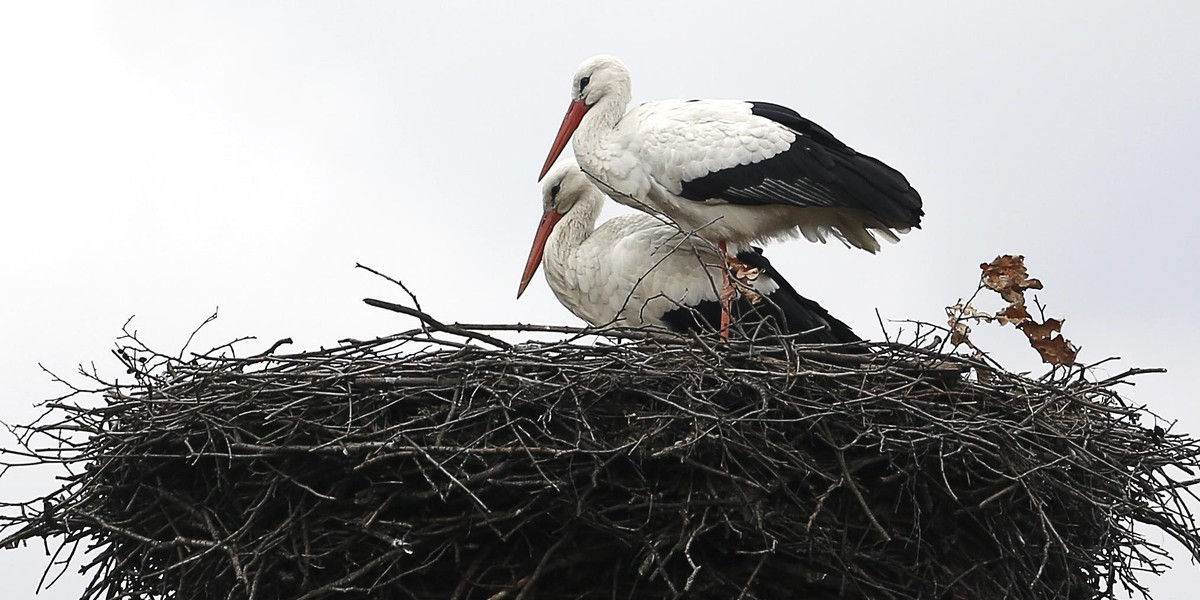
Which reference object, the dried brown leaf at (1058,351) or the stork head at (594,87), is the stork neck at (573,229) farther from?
the dried brown leaf at (1058,351)

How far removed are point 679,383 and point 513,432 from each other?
375 millimetres

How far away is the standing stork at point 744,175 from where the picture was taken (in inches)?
183

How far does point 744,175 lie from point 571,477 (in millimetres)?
1544

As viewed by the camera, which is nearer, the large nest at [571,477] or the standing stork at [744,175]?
the large nest at [571,477]

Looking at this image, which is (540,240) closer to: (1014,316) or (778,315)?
(778,315)

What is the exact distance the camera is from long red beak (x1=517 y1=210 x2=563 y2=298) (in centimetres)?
549

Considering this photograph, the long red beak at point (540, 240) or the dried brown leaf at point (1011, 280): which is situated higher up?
the long red beak at point (540, 240)

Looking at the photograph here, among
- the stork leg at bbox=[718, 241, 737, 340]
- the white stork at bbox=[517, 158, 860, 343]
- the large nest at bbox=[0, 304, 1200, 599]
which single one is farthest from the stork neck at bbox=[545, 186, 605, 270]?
the large nest at bbox=[0, 304, 1200, 599]

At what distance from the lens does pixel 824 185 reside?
464 cm

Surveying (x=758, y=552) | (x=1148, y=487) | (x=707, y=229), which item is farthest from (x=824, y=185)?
(x=758, y=552)

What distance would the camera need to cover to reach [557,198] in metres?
5.48

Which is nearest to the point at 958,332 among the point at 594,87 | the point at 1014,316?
the point at 1014,316

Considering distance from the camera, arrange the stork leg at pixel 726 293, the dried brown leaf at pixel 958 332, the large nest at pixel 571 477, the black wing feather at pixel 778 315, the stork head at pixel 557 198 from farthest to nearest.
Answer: the stork head at pixel 557 198, the black wing feather at pixel 778 315, the stork leg at pixel 726 293, the dried brown leaf at pixel 958 332, the large nest at pixel 571 477

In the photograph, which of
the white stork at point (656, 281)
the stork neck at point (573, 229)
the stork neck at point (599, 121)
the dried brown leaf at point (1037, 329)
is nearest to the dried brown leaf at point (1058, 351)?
the dried brown leaf at point (1037, 329)
